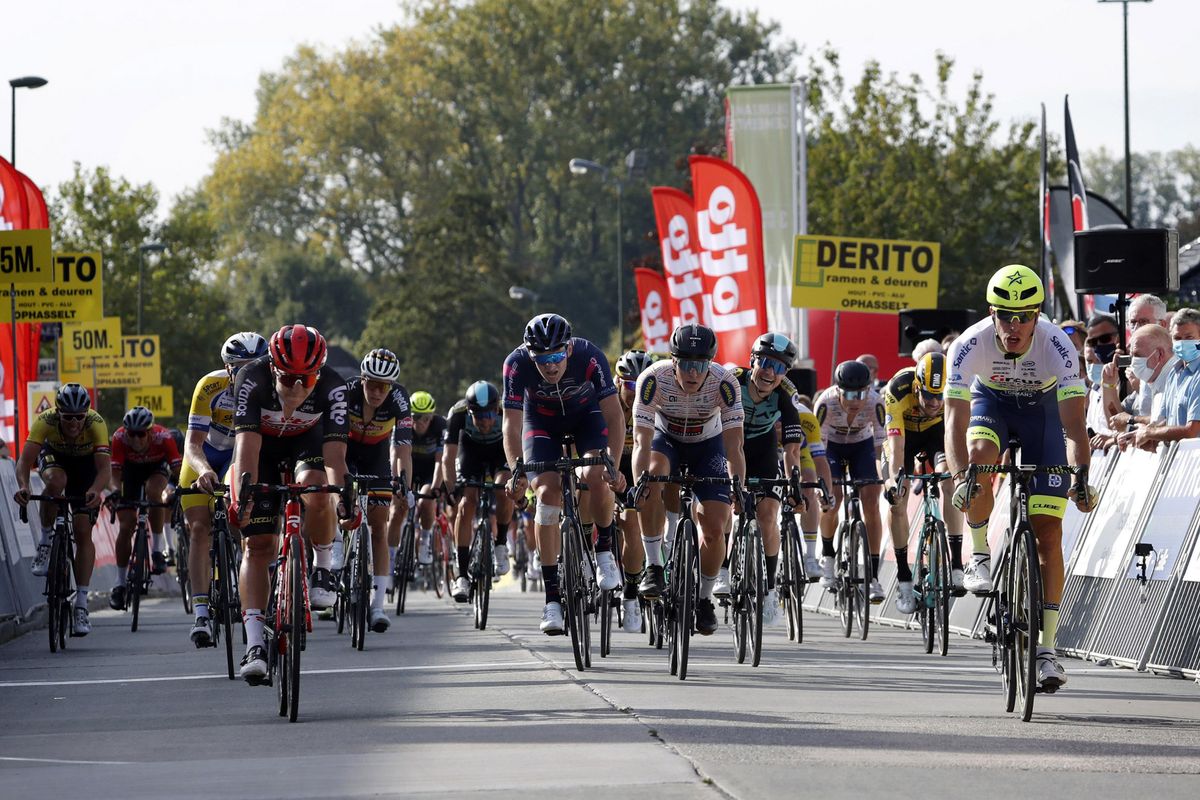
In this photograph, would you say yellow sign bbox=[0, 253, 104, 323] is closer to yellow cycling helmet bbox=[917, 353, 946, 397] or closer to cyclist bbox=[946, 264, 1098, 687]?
yellow cycling helmet bbox=[917, 353, 946, 397]

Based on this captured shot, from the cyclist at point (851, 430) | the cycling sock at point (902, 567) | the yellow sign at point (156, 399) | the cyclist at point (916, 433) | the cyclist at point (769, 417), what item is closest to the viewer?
the cyclist at point (769, 417)

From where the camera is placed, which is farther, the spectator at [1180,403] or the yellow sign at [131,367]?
the yellow sign at [131,367]

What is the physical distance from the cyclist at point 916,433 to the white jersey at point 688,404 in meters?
2.40

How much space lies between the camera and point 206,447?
14516mm

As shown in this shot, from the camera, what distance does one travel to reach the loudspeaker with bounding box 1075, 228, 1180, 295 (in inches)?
650

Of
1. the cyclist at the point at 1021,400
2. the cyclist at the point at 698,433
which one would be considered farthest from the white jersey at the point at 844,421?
the cyclist at the point at 1021,400

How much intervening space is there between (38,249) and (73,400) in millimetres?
5051

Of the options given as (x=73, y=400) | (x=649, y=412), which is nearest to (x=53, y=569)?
(x=73, y=400)

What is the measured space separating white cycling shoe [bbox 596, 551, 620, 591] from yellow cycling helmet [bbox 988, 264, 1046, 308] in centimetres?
380

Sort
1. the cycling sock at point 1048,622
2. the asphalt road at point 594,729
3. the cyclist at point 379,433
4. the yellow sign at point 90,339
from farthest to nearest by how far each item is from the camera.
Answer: the yellow sign at point 90,339, the cyclist at point 379,433, the cycling sock at point 1048,622, the asphalt road at point 594,729

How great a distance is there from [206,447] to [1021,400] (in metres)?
6.26

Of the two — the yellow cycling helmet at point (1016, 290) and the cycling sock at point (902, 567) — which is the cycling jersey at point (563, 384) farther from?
the cycling sock at point (902, 567)

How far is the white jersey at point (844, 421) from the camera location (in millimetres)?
17328

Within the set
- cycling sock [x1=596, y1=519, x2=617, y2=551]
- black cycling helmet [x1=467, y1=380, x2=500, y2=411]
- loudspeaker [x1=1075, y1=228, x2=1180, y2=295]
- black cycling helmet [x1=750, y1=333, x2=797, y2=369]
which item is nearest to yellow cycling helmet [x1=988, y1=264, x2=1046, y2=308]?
cycling sock [x1=596, y1=519, x2=617, y2=551]
